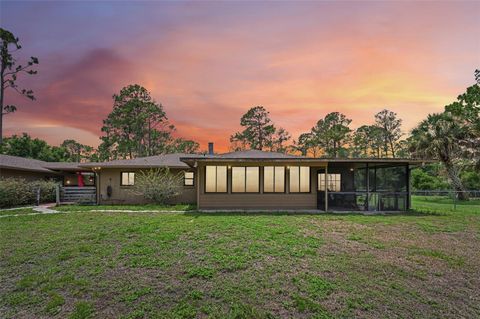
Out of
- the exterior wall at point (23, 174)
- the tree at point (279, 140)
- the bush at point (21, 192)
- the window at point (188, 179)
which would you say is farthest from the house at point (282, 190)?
the tree at point (279, 140)

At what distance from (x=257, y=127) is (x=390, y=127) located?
21.3 metres

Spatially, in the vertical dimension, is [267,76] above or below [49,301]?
above

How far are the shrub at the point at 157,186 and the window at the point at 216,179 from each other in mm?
2460

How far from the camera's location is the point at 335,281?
3.65 m

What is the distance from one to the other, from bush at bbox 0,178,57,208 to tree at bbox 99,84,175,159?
48.2ft

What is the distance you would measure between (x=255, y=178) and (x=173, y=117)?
2339 centimetres

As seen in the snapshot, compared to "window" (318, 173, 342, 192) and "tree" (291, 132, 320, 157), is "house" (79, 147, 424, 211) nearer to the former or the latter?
"window" (318, 173, 342, 192)

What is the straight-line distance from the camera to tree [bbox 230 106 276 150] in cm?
3281

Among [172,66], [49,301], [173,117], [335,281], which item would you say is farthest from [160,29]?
[173,117]

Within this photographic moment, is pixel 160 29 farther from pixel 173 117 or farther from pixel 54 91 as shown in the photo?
pixel 173 117

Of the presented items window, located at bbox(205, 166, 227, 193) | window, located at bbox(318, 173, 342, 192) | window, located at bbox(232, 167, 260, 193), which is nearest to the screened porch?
window, located at bbox(318, 173, 342, 192)

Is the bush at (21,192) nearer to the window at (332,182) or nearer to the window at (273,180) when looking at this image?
the window at (273,180)

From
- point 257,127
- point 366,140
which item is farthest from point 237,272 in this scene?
point 366,140

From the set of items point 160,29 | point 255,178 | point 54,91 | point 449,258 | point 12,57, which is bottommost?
point 449,258
